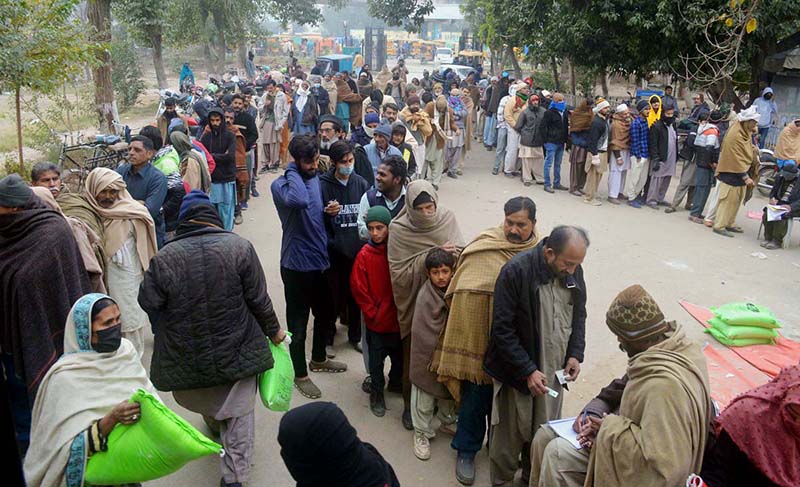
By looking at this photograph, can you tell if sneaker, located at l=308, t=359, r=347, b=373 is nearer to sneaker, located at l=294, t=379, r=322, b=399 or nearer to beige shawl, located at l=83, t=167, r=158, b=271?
sneaker, located at l=294, t=379, r=322, b=399

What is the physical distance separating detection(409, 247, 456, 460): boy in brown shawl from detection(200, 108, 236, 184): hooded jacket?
4.49 meters

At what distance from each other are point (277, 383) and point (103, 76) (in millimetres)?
11270

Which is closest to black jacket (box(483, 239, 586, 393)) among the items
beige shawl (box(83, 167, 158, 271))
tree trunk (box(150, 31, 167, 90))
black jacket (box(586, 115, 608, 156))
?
beige shawl (box(83, 167, 158, 271))

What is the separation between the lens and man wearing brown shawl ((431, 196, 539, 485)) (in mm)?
3760

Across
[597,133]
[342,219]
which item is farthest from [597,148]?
[342,219]

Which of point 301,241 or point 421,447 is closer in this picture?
point 421,447

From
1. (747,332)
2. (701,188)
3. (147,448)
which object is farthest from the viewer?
(701,188)

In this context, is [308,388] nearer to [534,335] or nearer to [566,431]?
[534,335]

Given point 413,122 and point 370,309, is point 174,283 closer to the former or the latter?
point 370,309

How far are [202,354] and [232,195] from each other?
198 inches

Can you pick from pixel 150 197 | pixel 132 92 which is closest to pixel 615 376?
pixel 150 197

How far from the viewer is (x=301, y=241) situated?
4742 millimetres

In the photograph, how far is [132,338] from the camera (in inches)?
192

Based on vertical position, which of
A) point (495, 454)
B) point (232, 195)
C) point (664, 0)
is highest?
point (664, 0)
